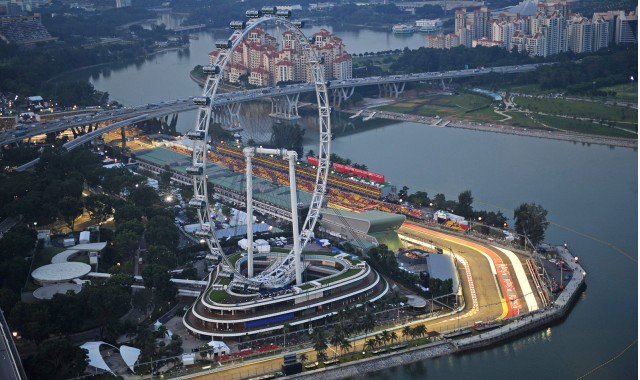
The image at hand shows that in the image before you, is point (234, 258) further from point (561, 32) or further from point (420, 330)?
point (561, 32)

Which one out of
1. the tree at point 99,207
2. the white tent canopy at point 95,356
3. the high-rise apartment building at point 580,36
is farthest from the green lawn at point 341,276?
the high-rise apartment building at point 580,36

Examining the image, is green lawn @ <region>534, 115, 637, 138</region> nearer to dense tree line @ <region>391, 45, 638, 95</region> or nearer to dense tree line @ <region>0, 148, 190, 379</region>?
dense tree line @ <region>391, 45, 638, 95</region>

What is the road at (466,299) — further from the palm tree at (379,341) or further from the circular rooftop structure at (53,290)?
the circular rooftop structure at (53,290)

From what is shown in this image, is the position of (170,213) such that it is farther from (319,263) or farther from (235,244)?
(319,263)

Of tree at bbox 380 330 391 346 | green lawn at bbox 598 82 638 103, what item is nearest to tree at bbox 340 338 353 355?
tree at bbox 380 330 391 346

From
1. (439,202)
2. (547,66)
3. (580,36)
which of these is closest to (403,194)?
(439,202)

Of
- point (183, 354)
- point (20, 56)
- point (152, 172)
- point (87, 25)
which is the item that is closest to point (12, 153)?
point (152, 172)
